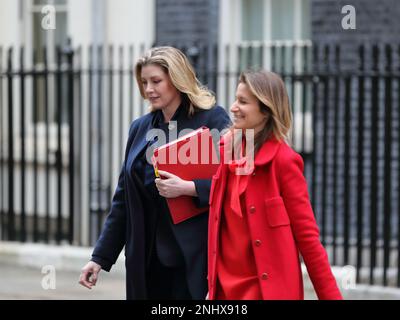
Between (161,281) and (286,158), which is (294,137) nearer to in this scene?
(161,281)

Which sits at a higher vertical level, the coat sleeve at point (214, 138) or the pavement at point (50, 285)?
the coat sleeve at point (214, 138)

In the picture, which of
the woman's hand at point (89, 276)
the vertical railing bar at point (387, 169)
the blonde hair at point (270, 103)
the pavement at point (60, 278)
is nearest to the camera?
the blonde hair at point (270, 103)

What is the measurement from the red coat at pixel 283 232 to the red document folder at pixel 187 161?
422mm

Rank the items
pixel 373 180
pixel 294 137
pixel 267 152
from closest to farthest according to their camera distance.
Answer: pixel 267 152
pixel 373 180
pixel 294 137

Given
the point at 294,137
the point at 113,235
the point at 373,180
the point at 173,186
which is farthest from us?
the point at 294,137

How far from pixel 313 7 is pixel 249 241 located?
241 inches

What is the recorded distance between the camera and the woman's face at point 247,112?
11.7 ft

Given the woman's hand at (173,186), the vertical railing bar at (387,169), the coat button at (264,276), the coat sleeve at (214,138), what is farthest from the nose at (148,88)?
the vertical railing bar at (387,169)

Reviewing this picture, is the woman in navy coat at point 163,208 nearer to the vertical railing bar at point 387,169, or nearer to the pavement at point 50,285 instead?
the pavement at point 50,285

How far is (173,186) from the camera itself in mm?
3879

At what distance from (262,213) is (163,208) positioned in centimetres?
75

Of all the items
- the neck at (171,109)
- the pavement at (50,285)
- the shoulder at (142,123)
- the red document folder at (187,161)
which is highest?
the neck at (171,109)

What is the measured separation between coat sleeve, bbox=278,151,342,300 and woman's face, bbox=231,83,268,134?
20cm

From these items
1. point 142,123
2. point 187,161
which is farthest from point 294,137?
point 187,161
